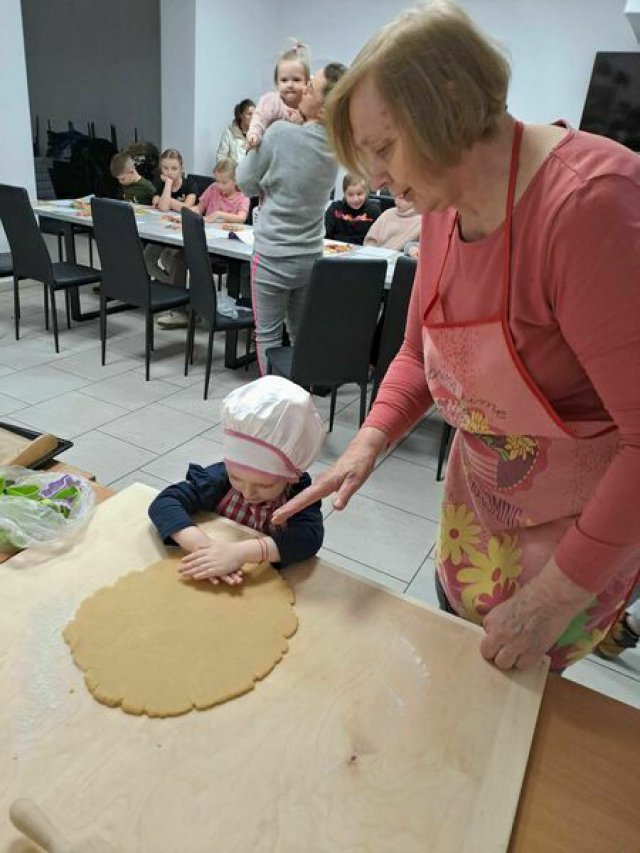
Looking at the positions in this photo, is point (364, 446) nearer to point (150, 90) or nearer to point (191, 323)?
point (191, 323)

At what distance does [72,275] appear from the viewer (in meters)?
3.70

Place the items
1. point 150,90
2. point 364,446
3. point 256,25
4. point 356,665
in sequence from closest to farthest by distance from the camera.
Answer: point 356,665, point 364,446, point 256,25, point 150,90

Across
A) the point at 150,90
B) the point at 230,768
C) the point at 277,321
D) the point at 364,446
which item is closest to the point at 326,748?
the point at 230,768

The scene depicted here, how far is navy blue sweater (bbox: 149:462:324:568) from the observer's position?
3.05ft

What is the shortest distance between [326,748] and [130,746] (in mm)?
210

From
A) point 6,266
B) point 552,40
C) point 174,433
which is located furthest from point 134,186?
point 552,40

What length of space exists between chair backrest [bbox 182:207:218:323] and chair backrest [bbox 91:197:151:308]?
10.7 inches

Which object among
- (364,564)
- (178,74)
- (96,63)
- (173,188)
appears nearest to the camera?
(364,564)

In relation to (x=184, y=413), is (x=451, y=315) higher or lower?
higher

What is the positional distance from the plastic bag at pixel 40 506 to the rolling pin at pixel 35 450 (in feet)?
0.12

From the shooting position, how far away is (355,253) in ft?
11.3

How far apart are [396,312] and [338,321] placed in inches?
9.8

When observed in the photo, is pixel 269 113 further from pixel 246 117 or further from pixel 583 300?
pixel 246 117

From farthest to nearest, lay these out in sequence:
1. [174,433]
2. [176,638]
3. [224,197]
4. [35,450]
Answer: [224,197] → [174,433] → [35,450] → [176,638]
